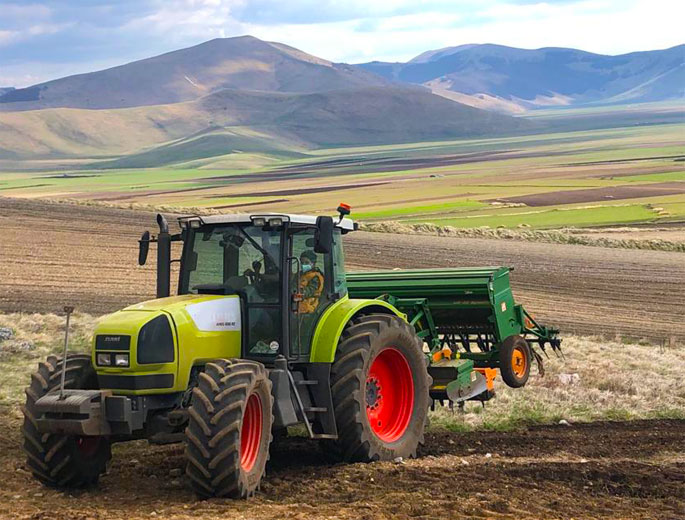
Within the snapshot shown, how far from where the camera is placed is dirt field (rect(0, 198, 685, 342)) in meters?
24.8

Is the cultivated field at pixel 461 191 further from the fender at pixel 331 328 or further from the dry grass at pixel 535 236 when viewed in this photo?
the fender at pixel 331 328

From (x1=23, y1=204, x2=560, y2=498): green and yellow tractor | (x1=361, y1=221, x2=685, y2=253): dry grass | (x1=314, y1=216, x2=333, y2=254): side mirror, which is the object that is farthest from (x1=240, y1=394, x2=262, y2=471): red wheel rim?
(x1=361, y1=221, x2=685, y2=253): dry grass

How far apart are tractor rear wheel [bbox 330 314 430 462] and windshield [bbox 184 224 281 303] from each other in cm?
103

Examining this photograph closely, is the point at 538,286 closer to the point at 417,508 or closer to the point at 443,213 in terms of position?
the point at 417,508

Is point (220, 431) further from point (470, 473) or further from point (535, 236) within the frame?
point (535, 236)

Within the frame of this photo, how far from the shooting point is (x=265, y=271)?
1001 cm

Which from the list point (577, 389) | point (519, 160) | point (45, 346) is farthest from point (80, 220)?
point (519, 160)

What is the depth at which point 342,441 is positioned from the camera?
397 inches

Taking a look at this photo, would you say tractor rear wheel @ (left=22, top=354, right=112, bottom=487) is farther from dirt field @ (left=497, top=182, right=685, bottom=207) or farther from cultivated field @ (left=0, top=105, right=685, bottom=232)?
dirt field @ (left=497, top=182, right=685, bottom=207)

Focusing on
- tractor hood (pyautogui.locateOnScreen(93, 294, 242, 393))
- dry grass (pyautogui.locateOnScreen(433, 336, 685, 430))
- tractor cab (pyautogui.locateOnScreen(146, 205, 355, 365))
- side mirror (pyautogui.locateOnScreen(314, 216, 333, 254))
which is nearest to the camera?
tractor hood (pyautogui.locateOnScreen(93, 294, 242, 393))

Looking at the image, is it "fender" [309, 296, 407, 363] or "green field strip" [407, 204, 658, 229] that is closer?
"fender" [309, 296, 407, 363]

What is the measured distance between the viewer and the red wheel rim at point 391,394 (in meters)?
10.9

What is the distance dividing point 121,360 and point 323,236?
7.28 ft

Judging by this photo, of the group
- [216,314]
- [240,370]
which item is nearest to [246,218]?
[216,314]
